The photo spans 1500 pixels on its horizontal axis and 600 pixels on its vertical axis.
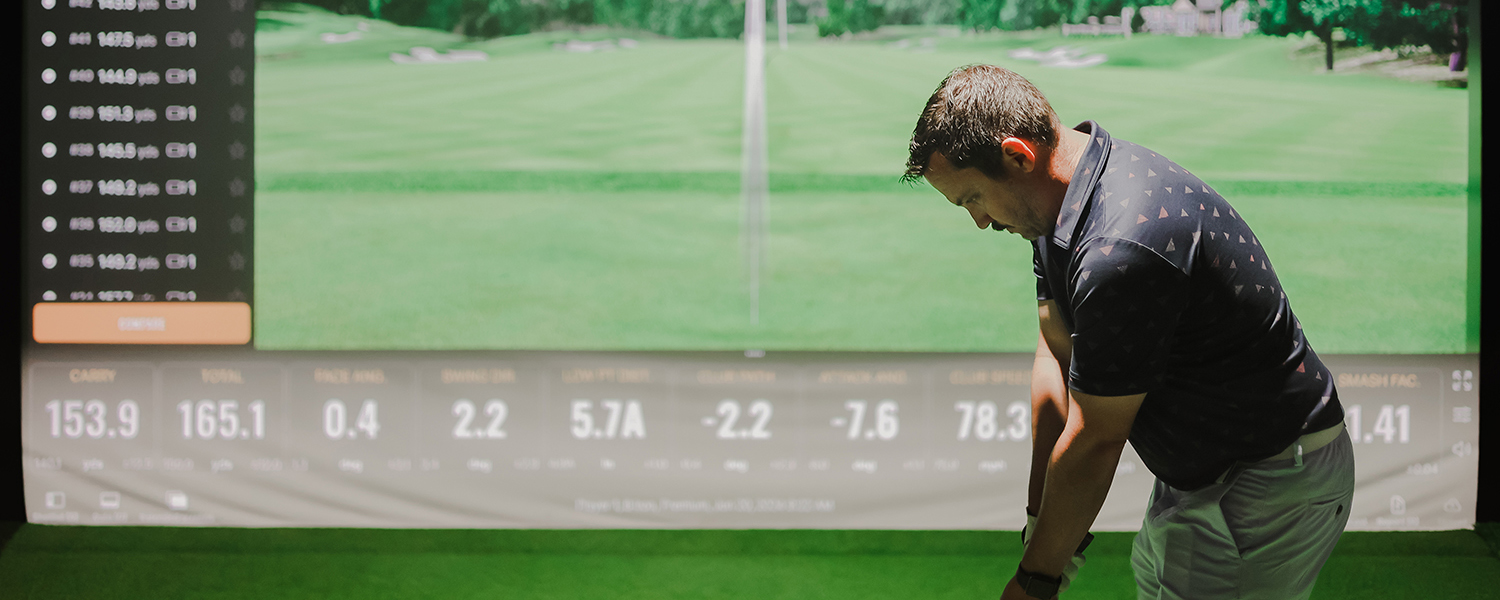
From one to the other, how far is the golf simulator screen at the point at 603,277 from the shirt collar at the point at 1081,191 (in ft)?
5.95

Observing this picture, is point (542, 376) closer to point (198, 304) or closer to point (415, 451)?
point (415, 451)

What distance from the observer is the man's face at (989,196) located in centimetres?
109

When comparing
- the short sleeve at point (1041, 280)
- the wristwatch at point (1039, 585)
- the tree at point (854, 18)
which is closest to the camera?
the wristwatch at point (1039, 585)

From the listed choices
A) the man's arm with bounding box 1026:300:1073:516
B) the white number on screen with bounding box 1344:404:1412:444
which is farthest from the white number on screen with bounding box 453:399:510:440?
the white number on screen with bounding box 1344:404:1412:444

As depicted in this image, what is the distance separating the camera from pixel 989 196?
1120mm

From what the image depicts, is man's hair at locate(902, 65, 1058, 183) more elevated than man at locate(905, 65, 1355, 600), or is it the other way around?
man's hair at locate(902, 65, 1058, 183)

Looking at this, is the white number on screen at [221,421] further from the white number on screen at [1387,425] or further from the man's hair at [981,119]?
the white number on screen at [1387,425]

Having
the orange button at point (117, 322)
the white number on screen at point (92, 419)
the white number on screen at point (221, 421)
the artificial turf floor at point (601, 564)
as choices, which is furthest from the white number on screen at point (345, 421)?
the white number on screen at point (92, 419)

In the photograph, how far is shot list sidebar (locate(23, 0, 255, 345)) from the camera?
112 inches

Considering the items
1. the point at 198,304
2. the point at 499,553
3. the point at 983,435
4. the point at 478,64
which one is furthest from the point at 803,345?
the point at 198,304

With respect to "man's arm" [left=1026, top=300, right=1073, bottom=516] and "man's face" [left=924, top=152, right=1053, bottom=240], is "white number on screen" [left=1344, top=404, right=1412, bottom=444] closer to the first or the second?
"man's arm" [left=1026, top=300, right=1073, bottom=516]

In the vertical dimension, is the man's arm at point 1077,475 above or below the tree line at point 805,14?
below

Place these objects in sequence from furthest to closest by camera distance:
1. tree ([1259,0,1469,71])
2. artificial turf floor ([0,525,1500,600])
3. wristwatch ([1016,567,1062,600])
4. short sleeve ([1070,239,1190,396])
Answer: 1. tree ([1259,0,1469,71])
2. artificial turf floor ([0,525,1500,600])
3. wristwatch ([1016,567,1062,600])
4. short sleeve ([1070,239,1190,396])

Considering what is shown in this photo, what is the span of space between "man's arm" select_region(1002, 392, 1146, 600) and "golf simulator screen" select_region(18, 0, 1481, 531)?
1.79 m
